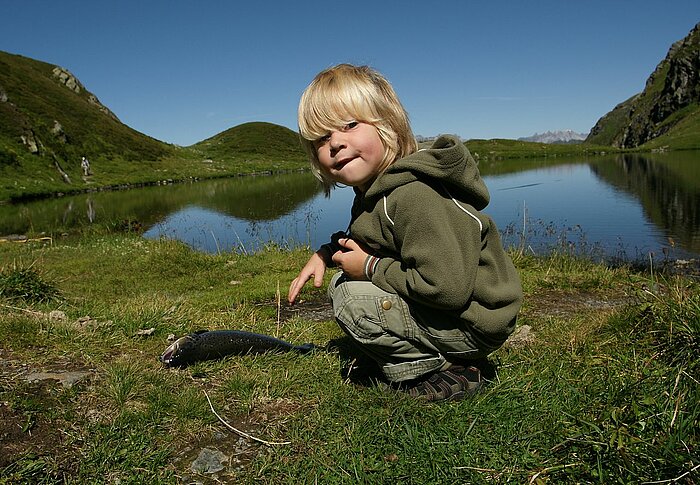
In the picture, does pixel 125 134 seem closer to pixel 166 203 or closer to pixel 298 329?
pixel 166 203

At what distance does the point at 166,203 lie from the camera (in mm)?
35594

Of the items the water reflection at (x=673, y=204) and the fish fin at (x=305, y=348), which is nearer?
the fish fin at (x=305, y=348)

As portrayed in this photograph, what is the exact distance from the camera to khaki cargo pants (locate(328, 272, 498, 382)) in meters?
3.09

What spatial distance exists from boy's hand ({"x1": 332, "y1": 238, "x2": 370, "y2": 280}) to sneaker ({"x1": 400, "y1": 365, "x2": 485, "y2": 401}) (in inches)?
30.2

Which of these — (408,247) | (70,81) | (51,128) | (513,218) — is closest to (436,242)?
(408,247)

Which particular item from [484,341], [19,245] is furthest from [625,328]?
[19,245]

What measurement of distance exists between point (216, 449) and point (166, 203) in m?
35.1

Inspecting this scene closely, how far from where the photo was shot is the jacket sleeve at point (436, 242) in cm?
271

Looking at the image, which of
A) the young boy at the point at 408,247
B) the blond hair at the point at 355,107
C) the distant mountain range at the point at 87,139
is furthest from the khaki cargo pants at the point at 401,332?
the distant mountain range at the point at 87,139

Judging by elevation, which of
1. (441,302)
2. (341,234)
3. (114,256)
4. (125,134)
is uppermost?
(125,134)

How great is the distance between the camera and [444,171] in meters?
2.80

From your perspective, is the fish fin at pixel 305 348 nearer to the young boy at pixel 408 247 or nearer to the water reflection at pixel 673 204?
the young boy at pixel 408 247

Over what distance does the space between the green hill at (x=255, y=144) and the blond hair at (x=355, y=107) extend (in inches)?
4467

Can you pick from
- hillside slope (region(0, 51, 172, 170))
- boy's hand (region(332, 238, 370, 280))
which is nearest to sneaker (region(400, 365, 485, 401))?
boy's hand (region(332, 238, 370, 280))
